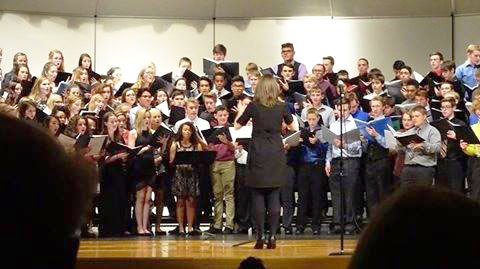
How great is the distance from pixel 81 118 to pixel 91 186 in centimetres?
854

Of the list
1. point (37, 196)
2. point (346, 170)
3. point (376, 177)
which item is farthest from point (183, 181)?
point (37, 196)

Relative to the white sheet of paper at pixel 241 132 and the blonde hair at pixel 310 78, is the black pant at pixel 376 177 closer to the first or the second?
the blonde hair at pixel 310 78

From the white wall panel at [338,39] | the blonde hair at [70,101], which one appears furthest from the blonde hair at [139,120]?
the white wall panel at [338,39]

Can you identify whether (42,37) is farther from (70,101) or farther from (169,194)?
(169,194)

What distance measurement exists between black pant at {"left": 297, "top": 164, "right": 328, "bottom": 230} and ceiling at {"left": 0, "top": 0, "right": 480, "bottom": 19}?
4671 mm

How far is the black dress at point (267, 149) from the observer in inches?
284

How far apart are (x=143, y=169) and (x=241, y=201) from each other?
1194 mm

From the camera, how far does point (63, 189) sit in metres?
0.66

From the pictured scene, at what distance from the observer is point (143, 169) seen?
9.27 m

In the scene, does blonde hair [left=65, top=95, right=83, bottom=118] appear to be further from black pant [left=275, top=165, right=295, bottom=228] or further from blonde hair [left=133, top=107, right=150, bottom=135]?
black pant [left=275, top=165, right=295, bottom=228]

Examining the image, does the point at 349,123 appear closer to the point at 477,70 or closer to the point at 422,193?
the point at 477,70

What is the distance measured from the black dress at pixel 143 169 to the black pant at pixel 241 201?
970 millimetres

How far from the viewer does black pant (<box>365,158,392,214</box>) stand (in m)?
9.23

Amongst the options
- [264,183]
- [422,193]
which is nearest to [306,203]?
[264,183]
